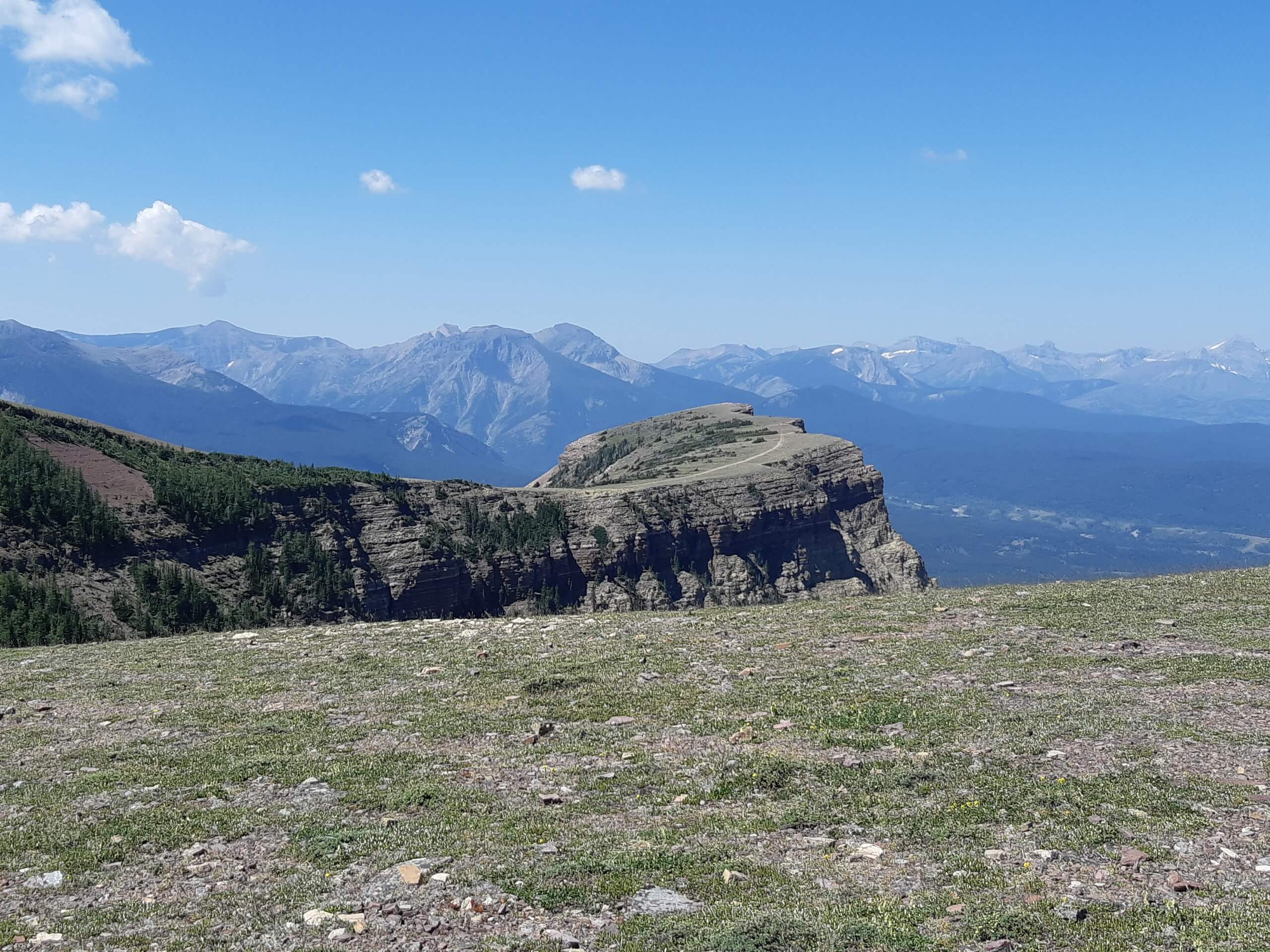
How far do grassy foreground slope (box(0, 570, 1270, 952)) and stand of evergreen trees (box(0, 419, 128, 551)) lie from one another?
63.2m

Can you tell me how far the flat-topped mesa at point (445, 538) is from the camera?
87312 millimetres

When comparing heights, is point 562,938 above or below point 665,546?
above

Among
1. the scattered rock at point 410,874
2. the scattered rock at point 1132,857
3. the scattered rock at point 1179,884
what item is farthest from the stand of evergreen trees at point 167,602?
the scattered rock at point 1179,884

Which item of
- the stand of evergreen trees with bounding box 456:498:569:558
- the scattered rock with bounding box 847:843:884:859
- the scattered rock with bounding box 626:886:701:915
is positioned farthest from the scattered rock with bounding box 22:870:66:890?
the stand of evergreen trees with bounding box 456:498:569:558

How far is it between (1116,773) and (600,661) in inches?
566

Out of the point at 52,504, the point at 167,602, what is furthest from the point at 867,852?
the point at 52,504

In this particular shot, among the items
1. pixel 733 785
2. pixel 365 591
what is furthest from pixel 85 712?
pixel 365 591

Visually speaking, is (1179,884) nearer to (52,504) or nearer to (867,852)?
(867,852)

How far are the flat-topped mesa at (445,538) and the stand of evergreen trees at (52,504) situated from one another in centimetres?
59

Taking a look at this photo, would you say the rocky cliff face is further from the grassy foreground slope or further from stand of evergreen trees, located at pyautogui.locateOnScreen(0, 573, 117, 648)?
the grassy foreground slope

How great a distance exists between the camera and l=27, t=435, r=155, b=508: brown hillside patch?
303 ft

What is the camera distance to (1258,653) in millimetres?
21844

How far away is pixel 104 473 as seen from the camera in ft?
317

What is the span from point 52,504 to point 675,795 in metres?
87.3
